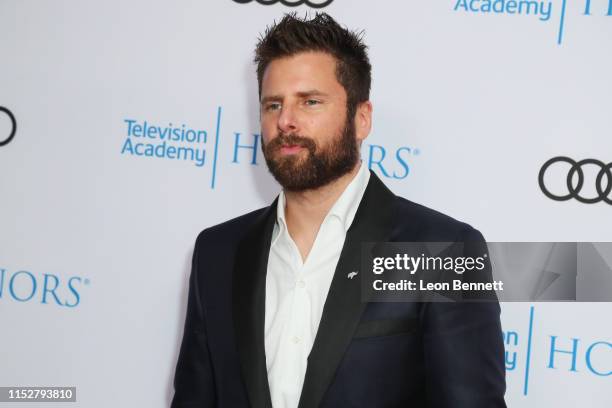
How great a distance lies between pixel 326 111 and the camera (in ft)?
7.09

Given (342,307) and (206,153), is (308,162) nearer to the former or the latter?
(342,307)

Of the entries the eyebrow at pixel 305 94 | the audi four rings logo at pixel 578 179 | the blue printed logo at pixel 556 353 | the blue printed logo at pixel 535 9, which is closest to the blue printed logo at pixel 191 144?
the eyebrow at pixel 305 94

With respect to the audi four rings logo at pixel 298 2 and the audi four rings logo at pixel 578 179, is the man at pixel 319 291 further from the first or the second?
the audi four rings logo at pixel 578 179

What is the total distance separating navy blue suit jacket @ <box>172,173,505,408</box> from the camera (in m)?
1.90

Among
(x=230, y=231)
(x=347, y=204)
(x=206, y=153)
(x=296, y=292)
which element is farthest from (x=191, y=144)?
(x=296, y=292)

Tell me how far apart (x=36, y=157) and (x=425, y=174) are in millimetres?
1687

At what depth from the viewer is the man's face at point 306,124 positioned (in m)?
2.11

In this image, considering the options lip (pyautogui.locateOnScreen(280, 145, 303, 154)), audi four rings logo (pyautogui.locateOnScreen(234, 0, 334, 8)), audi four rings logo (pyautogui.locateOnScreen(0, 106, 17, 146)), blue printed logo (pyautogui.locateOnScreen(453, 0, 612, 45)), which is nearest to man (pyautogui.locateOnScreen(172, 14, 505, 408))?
lip (pyautogui.locateOnScreen(280, 145, 303, 154))

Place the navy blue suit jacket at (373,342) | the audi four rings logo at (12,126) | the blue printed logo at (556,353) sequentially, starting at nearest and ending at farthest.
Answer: the navy blue suit jacket at (373,342) → the blue printed logo at (556,353) → the audi four rings logo at (12,126)

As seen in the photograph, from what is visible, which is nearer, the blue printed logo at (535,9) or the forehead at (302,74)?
the forehead at (302,74)

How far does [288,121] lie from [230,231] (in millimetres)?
491

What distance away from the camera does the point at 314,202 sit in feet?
7.23

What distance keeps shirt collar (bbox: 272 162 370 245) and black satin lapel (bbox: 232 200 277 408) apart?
4 cm

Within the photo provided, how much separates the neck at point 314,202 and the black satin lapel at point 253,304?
0.10 m
